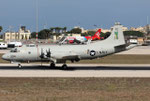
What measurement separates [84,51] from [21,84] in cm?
1516

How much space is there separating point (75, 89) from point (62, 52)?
624 inches

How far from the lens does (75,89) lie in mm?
22078

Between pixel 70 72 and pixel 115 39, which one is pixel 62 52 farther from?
pixel 115 39

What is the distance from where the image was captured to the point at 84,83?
997 inches

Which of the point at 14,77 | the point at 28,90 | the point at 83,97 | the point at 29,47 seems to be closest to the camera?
the point at 83,97

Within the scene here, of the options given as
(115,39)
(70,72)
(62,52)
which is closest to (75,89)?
(70,72)

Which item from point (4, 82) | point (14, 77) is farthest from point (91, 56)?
point (4, 82)

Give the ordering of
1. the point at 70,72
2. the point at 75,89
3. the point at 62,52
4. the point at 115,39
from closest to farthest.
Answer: the point at 75,89
the point at 70,72
the point at 62,52
the point at 115,39

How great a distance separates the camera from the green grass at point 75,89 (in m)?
18.4

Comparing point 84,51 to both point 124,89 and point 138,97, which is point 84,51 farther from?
point 138,97

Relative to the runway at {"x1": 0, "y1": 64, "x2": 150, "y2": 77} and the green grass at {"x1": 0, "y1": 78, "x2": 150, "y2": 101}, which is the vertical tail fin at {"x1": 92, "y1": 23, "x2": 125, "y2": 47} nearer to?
the runway at {"x1": 0, "y1": 64, "x2": 150, "y2": 77}

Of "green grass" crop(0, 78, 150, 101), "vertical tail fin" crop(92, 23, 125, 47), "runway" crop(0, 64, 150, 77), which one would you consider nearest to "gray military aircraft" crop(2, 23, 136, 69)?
"vertical tail fin" crop(92, 23, 125, 47)

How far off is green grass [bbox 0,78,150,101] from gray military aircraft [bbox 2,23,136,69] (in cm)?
974

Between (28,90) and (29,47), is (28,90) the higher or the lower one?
the lower one
